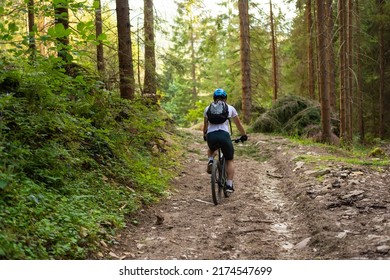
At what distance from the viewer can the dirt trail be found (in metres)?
5.11

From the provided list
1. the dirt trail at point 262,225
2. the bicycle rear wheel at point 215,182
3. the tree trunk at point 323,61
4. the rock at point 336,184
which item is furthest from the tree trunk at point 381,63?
the bicycle rear wheel at point 215,182

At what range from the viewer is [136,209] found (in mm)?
6750

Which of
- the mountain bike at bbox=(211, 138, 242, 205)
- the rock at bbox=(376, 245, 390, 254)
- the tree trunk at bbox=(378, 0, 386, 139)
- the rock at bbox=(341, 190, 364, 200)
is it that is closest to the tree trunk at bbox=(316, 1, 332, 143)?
the mountain bike at bbox=(211, 138, 242, 205)

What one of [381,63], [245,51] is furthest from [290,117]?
[381,63]

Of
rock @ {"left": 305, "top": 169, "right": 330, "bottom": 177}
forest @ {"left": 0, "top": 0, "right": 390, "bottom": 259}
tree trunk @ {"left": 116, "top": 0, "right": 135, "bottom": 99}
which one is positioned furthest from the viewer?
tree trunk @ {"left": 116, "top": 0, "right": 135, "bottom": 99}

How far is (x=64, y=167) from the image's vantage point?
6359 mm

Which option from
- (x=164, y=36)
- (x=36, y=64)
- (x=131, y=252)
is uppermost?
(x=164, y=36)

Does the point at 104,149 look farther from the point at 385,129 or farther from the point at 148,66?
the point at 385,129

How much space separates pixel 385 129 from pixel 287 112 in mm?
15432

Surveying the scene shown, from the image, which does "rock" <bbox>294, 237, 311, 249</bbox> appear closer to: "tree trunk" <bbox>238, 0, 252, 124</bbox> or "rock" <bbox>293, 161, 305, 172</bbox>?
"rock" <bbox>293, 161, 305, 172</bbox>

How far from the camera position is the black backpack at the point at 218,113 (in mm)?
7750

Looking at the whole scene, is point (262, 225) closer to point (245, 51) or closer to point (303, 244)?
point (303, 244)

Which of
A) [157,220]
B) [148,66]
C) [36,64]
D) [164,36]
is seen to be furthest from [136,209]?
[164,36]

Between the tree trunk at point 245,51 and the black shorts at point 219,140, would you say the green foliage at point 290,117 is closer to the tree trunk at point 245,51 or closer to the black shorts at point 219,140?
the tree trunk at point 245,51
